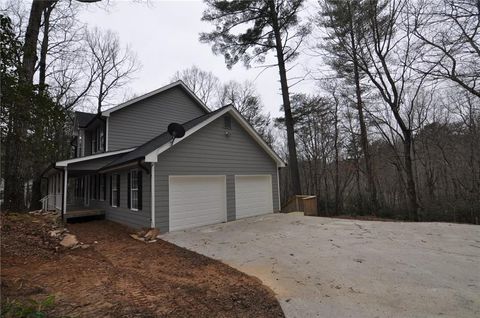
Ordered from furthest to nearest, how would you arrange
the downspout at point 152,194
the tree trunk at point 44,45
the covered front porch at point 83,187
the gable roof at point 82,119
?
the gable roof at point 82,119 → the tree trunk at point 44,45 → the covered front porch at point 83,187 → the downspout at point 152,194

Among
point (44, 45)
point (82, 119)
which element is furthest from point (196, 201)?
point (44, 45)

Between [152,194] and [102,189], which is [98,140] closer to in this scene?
[102,189]

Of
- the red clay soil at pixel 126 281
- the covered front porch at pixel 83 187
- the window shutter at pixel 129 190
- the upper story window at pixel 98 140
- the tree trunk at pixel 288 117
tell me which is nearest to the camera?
the red clay soil at pixel 126 281

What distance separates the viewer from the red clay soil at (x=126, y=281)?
299 centimetres

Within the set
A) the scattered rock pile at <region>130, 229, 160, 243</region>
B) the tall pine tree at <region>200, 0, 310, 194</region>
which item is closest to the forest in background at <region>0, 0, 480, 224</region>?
the tall pine tree at <region>200, 0, 310, 194</region>

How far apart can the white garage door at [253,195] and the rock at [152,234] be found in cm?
354

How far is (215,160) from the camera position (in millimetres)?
9742

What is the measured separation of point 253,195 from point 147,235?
16.7ft

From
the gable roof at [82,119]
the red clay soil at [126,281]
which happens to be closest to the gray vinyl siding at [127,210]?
the red clay soil at [126,281]

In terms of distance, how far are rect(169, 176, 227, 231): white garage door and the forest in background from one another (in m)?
3.63

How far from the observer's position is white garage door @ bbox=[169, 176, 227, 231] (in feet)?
27.2

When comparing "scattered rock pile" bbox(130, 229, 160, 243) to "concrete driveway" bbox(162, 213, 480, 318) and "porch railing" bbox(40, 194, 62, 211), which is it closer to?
"concrete driveway" bbox(162, 213, 480, 318)

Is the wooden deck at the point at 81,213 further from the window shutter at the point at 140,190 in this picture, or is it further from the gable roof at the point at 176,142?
the window shutter at the point at 140,190

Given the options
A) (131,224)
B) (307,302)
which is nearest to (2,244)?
(131,224)
